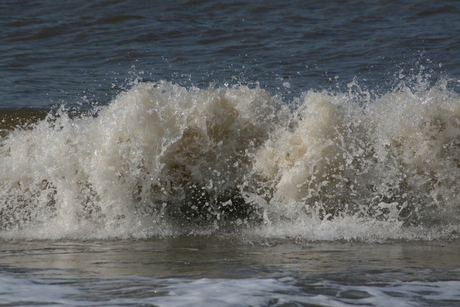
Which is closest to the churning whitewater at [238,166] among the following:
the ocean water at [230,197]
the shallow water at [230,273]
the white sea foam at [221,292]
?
the ocean water at [230,197]

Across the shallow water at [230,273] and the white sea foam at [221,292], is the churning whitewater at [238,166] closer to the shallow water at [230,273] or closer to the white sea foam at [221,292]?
the shallow water at [230,273]

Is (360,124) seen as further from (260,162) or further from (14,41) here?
(14,41)

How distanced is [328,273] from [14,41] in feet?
31.0

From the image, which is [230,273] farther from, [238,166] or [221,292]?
[238,166]

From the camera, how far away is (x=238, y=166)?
16.7 feet

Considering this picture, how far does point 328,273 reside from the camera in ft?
10.1

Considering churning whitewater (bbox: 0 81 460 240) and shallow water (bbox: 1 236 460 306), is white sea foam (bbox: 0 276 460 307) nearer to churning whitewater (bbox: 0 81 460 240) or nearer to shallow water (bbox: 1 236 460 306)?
shallow water (bbox: 1 236 460 306)

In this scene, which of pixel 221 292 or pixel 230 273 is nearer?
pixel 221 292

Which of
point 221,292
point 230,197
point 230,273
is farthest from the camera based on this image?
point 230,197

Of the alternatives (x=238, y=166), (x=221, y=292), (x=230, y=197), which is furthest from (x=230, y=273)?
(x=238, y=166)

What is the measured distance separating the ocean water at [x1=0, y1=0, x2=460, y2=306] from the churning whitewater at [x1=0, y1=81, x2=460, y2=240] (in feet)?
0.04

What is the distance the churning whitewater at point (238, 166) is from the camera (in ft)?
15.7

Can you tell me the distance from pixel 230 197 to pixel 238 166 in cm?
28

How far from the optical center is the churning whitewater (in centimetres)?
478
